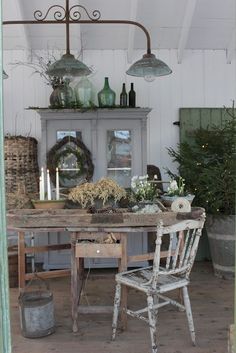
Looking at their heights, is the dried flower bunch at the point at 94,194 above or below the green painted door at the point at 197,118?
below

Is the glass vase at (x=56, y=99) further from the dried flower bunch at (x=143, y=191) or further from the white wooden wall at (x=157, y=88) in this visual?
the dried flower bunch at (x=143, y=191)

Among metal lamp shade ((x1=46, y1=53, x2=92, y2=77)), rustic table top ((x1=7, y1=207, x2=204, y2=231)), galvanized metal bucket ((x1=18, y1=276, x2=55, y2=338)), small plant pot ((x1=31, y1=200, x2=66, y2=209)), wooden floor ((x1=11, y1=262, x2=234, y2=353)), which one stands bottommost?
wooden floor ((x1=11, y1=262, x2=234, y2=353))

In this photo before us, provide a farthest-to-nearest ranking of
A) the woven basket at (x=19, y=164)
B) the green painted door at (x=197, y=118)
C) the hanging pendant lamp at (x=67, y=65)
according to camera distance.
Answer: the green painted door at (x=197, y=118)
the woven basket at (x=19, y=164)
the hanging pendant lamp at (x=67, y=65)

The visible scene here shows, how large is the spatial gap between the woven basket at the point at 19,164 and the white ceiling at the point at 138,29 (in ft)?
3.90

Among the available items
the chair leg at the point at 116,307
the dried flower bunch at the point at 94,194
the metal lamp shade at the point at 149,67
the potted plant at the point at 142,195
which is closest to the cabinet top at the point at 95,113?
the metal lamp shade at the point at 149,67

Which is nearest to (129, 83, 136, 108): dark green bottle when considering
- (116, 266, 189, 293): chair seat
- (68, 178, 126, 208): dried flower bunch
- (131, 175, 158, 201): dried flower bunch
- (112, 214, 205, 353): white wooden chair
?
(131, 175, 158, 201): dried flower bunch

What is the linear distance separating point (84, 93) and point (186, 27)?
1.37 meters

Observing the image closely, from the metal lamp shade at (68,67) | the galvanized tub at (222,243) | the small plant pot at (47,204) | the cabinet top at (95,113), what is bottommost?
the galvanized tub at (222,243)

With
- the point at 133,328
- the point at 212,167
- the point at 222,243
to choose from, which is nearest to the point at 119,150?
the point at 212,167

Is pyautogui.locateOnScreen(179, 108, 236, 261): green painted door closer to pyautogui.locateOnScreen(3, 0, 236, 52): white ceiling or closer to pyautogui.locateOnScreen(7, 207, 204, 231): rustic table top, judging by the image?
pyautogui.locateOnScreen(3, 0, 236, 52): white ceiling

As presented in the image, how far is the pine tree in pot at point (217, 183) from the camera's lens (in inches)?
169

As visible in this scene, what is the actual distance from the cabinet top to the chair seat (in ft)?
6.99

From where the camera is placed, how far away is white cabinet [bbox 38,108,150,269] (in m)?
4.63

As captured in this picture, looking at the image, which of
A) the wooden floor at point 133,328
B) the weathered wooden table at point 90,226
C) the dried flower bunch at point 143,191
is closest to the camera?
the wooden floor at point 133,328
